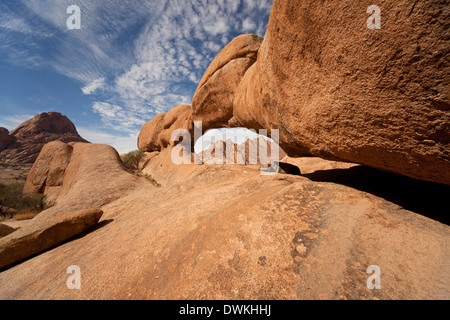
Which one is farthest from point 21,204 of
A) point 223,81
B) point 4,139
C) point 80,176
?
point 4,139

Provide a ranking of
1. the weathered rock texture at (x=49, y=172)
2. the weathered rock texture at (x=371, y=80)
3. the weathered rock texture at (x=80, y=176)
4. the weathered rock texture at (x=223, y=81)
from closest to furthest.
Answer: the weathered rock texture at (x=371, y=80) → the weathered rock texture at (x=223, y=81) → the weathered rock texture at (x=80, y=176) → the weathered rock texture at (x=49, y=172)

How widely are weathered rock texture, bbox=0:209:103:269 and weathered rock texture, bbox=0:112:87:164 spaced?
183ft

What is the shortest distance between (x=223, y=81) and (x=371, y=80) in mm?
7087

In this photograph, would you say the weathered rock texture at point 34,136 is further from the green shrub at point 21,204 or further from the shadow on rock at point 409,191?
the shadow on rock at point 409,191

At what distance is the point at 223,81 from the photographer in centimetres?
794

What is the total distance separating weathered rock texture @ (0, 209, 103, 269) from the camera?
11.6 feet

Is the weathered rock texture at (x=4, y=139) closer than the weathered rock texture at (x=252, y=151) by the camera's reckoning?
No

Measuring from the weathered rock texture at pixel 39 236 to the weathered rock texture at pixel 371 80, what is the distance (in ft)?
19.6

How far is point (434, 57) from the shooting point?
1348 millimetres

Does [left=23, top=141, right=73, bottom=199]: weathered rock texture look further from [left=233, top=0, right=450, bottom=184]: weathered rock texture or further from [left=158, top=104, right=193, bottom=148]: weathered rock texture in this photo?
[left=233, top=0, right=450, bottom=184]: weathered rock texture

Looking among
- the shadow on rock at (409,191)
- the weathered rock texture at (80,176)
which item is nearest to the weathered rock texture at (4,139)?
the weathered rock texture at (80,176)

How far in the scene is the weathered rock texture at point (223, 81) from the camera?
7.10 metres

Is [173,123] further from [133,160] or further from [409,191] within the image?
[409,191]
